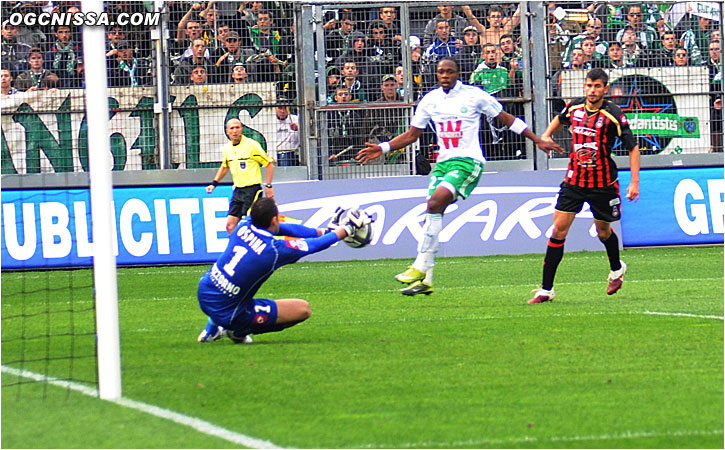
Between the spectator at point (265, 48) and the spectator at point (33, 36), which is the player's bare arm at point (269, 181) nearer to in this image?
the spectator at point (265, 48)

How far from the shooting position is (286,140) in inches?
693

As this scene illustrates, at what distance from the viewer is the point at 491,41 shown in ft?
58.2

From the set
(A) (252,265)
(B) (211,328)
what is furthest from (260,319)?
(A) (252,265)

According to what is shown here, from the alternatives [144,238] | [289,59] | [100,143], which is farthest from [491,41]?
[100,143]

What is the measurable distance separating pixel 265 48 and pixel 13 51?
4016 millimetres

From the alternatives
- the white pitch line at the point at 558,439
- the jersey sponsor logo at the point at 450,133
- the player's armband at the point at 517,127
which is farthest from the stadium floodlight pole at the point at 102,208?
the player's armband at the point at 517,127

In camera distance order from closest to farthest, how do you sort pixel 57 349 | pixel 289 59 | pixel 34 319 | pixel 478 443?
pixel 478 443
pixel 57 349
pixel 34 319
pixel 289 59

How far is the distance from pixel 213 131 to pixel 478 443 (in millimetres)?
13101

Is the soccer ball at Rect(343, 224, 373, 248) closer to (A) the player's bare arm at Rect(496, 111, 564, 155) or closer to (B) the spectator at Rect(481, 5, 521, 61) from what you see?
(A) the player's bare arm at Rect(496, 111, 564, 155)

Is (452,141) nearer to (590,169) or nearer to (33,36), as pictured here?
(590,169)

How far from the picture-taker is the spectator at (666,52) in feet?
59.1

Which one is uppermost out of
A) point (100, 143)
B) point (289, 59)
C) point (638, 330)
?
point (289, 59)

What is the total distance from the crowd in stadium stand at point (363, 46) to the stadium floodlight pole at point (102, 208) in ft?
37.4

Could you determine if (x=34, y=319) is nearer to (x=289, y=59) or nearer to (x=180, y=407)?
(x=180, y=407)
